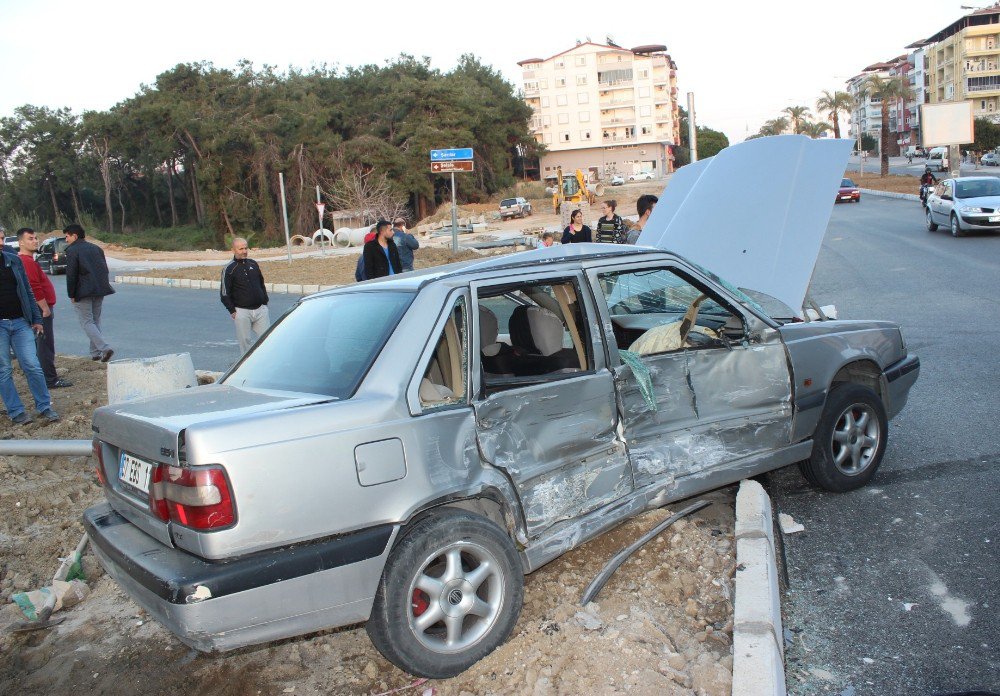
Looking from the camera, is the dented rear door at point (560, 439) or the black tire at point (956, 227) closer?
the dented rear door at point (560, 439)

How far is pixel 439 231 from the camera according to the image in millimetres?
47688

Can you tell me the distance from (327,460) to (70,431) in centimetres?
551

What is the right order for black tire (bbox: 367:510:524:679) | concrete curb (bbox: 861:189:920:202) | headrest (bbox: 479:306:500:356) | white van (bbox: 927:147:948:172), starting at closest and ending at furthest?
black tire (bbox: 367:510:524:679), headrest (bbox: 479:306:500:356), concrete curb (bbox: 861:189:920:202), white van (bbox: 927:147:948:172)

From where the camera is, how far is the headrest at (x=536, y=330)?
13.8ft

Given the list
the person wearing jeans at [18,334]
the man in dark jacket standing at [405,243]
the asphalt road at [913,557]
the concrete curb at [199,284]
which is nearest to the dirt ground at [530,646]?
the asphalt road at [913,557]

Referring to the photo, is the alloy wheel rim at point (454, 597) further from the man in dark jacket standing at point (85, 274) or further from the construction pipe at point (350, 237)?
the construction pipe at point (350, 237)

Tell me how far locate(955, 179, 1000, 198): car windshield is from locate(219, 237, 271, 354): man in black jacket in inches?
856

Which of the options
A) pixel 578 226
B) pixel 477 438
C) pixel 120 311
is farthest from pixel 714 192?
pixel 120 311

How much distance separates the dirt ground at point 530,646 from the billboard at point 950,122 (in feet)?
159

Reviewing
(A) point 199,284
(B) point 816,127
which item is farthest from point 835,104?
(A) point 199,284

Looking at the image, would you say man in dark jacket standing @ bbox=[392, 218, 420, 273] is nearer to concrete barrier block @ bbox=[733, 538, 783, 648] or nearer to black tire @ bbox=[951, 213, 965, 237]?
concrete barrier block @ bbox=[733, 538, 783, 648]

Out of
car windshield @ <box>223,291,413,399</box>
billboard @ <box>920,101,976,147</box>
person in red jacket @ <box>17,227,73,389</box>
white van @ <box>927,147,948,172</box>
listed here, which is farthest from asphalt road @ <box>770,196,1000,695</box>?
white van @ <box>927,147,948,172</box>

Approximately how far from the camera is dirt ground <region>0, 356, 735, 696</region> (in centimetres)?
326

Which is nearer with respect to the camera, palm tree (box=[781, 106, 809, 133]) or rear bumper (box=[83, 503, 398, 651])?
rear bumper (box=[83, 503, 398, 651])
